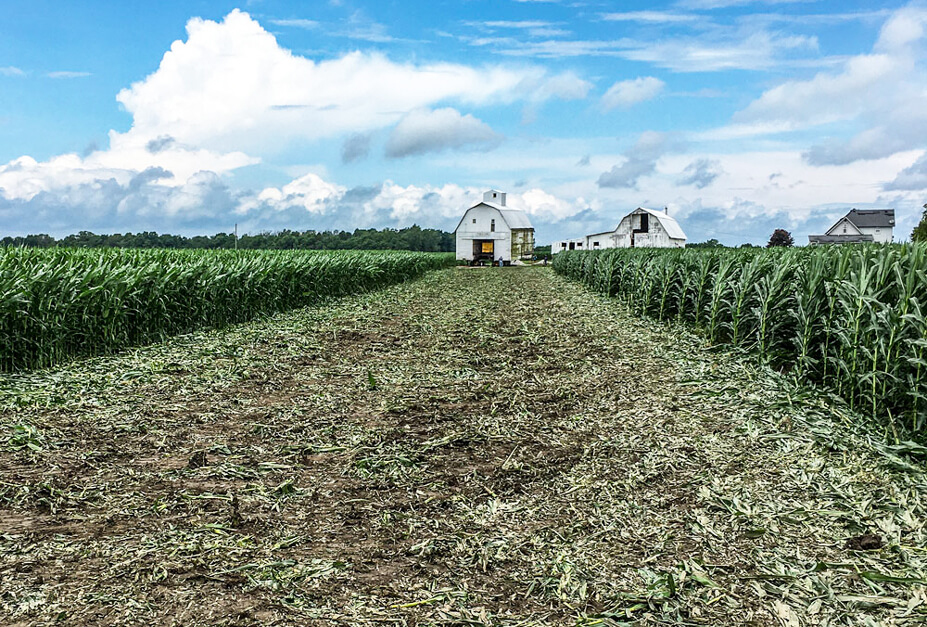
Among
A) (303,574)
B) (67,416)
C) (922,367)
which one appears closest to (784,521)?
(922,367)

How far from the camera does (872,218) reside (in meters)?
65.8

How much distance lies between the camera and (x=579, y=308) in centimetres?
1542

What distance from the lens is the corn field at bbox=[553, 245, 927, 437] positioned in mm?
5168

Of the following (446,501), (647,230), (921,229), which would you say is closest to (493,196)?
(647,230)

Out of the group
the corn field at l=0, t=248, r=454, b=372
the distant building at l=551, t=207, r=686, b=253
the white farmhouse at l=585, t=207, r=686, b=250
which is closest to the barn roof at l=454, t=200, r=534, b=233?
the distant building at l=551, t=207, r=686, b=253

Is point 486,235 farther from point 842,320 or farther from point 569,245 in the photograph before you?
point 842,320

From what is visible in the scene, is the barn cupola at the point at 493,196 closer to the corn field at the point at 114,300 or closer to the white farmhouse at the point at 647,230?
the white farmhouse at the point at 647,230

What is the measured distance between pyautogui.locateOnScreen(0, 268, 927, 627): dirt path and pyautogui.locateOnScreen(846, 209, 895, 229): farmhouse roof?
69.2 metres

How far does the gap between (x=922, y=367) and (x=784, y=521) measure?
201 cm

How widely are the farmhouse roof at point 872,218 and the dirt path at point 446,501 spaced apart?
69.2 meters

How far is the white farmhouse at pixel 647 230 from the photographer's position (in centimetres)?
5188

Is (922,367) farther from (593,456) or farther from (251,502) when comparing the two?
(251,502)

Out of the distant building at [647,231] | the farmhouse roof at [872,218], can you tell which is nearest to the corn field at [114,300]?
the distant building at [647,231]

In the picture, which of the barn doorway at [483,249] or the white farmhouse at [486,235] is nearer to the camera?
the white farmhouse at [486,235]
